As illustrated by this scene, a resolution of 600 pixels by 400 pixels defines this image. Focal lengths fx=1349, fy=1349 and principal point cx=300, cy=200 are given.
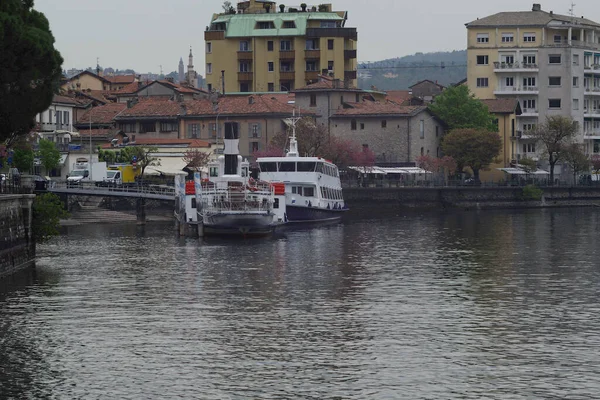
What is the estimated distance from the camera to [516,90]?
567 feet

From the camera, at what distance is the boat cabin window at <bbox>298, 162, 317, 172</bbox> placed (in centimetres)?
10838

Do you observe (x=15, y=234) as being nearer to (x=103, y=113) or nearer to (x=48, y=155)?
(x=48, y=155)

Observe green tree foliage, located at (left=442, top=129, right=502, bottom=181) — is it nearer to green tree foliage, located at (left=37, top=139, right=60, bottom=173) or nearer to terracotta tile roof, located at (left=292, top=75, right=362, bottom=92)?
terracotta tile roof, located at (left=292, top=75, right=362, bottom=92)

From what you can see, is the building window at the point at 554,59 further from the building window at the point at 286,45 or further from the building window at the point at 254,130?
the building window at the point at 254,130

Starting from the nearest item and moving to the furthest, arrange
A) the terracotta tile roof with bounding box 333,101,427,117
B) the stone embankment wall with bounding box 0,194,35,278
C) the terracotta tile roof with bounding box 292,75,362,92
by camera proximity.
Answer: the stone embankment wall with bounding box 0,194,35,278, the terracotta tile roof with bounding box 333,101,427,117, the terracotta tile roof with bounding box 292,75,362,92

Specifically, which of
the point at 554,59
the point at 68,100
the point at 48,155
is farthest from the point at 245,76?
the point at 48,155

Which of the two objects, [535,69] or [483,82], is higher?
[535,69]

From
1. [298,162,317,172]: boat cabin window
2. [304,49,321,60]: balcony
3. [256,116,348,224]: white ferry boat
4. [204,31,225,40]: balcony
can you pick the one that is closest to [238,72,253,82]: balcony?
[204,31,225,40]: balcony

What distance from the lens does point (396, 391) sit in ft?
121

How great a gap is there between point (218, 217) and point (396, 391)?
174ft

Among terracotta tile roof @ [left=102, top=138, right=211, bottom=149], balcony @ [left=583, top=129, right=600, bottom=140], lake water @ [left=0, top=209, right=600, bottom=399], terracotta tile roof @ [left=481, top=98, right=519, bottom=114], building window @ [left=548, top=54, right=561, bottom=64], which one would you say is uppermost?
building window @ [left=548, top=54, right=561, bottom=64]

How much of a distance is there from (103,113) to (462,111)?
4221 centimetres

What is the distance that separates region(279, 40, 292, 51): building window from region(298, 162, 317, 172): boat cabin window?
79047mm

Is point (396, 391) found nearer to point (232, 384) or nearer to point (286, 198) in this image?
point (232, 384)
